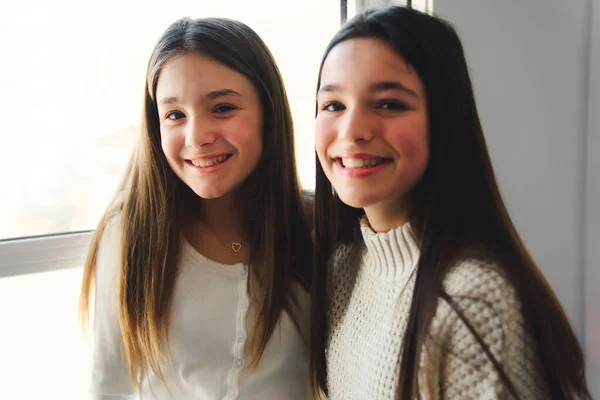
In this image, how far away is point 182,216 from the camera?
103 centimetres

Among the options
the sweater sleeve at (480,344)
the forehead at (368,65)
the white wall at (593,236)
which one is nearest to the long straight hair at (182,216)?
the forehead at (368,65)

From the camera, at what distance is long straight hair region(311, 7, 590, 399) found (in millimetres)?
684

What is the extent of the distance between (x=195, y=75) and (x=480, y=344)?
61 cm

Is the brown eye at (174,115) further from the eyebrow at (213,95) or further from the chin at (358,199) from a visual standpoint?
the chin at (358,199)

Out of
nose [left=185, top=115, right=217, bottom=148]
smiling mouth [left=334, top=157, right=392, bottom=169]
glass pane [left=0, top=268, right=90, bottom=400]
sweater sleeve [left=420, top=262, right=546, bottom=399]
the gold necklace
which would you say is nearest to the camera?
sweater sleeve [left=420, top=262, right=546, bottom=399]

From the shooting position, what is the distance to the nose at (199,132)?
0.88m

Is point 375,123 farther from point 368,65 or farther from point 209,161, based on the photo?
point 209,161

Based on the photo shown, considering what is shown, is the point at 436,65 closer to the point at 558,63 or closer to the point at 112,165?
the point at 558,63

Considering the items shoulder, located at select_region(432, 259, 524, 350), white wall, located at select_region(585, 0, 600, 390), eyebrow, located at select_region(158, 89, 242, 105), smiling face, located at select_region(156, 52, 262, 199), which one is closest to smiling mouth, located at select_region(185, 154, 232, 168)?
smiling face, located at select_region(156, 52, 262, 199)

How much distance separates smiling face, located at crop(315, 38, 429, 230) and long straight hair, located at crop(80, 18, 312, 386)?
0.24m

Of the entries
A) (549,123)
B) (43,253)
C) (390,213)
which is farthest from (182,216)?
(549,123)

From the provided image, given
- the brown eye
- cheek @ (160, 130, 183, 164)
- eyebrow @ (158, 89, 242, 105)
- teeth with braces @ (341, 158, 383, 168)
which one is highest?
eyebrow @ (158, 89, 242, 105)

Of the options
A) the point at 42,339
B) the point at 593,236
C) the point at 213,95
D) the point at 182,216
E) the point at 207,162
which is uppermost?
the point at 213,95

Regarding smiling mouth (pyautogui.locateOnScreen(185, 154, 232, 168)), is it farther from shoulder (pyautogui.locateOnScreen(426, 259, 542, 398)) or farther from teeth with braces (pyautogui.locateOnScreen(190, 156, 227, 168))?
shoulder (pyautogui.locateOnScreen(426, 259, 542, 398))
